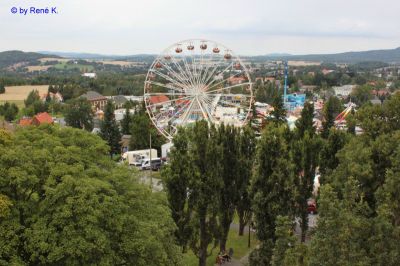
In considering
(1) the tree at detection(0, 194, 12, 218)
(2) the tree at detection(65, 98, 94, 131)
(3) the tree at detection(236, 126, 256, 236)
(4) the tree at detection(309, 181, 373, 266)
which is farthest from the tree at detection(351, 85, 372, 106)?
(1) the tree at detection(0, 194, 12, 218)

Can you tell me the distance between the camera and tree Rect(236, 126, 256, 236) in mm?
25250

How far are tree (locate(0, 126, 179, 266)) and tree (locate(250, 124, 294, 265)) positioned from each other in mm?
→ 3679

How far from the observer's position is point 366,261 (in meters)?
12.2

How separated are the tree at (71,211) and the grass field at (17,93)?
352 feet

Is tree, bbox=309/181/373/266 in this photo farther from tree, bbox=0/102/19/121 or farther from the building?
the building

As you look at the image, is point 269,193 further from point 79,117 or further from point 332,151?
point 79,117

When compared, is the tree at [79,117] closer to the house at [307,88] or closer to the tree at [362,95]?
the tree at [362,95]

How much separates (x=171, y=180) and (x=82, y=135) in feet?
15.3

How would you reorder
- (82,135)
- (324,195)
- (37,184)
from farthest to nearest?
1. (82,135)
2. (37,184)
3. (324,195)

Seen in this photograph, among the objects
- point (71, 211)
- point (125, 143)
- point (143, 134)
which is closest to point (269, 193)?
point (71, 211)

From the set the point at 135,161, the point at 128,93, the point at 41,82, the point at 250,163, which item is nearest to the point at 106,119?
the point at 135,161

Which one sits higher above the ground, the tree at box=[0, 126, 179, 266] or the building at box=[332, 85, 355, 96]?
the tree at box=[0, 126, 179, 266]

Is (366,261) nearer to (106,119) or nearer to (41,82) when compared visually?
(106,119)

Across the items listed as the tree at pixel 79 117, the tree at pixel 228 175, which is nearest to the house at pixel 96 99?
the tree at pixel 79 117
